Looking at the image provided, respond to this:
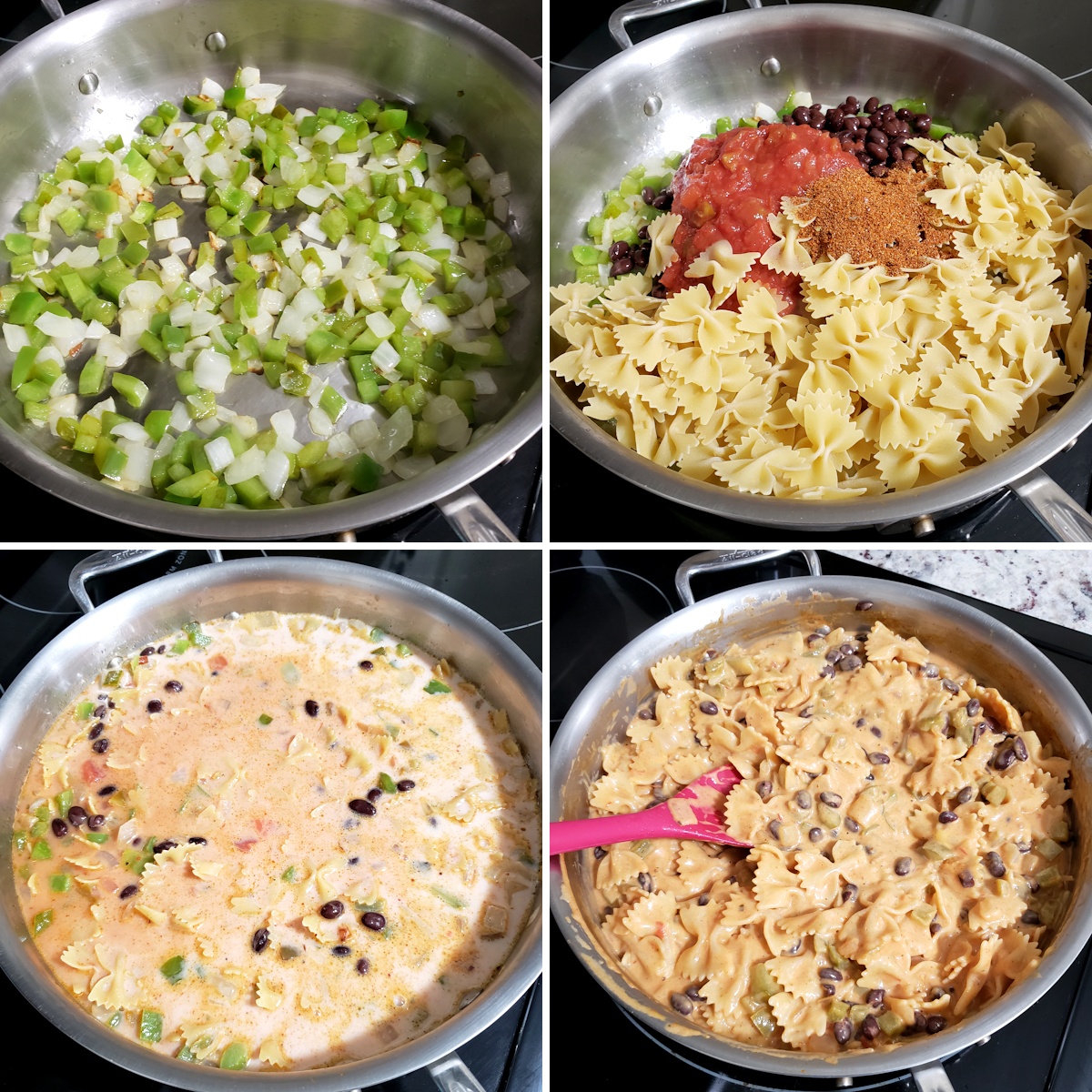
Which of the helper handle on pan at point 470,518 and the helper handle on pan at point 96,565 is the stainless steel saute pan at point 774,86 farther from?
the helper handle on pan at point 96,565

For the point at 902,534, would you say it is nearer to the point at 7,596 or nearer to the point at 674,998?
the point at 674,998

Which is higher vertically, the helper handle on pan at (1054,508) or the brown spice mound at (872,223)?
the brown spice mound at (872,223)

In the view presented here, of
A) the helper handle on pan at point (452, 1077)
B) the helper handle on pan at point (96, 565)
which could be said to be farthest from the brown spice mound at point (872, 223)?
the helper handle on pan at point (452, 1077)

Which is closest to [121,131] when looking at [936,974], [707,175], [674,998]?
[707,175]

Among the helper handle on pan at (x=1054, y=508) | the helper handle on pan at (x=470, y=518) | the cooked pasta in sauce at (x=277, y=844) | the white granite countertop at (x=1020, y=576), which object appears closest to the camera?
the cooked pasta in sauce at (x=277, y=844)

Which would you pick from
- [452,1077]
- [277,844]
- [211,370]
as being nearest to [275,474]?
[211,370]

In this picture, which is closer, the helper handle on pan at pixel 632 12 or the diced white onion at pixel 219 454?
the diced white onion at pixel 219 454

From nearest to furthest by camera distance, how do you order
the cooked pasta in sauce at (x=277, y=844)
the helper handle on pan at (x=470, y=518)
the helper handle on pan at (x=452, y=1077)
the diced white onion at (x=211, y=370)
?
the helper handle on pan at (x=452, y=1077)
the cooked pasta in sauce at (x=277, y=844)
the helper handle on pan at (x=470, y=518)
the diced white onion at (x=211, y=370)
